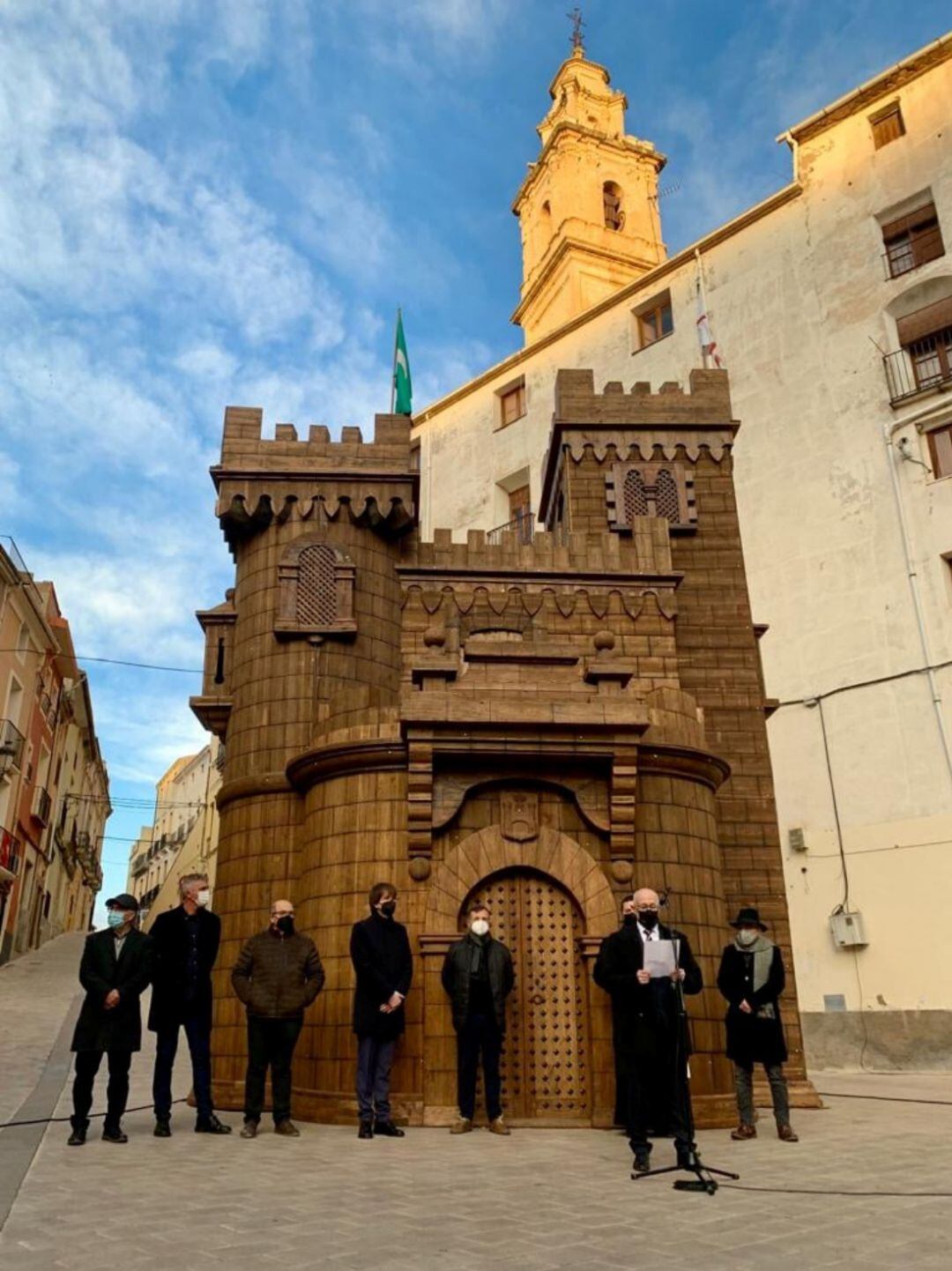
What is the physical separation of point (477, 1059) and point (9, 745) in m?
23.4

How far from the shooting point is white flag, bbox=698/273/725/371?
25.3 metres

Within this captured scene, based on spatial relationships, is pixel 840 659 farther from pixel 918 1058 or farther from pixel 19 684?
pixel 19 684

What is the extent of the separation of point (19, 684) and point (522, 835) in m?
Result: 24.7

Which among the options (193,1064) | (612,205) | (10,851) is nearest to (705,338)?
(612,205)

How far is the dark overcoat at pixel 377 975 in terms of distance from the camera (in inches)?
382

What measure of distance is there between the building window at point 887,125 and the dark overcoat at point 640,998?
24986mm

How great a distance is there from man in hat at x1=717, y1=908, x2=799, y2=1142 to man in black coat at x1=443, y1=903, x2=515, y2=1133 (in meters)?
2.25

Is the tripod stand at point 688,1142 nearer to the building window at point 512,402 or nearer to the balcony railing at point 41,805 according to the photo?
the building window at point 512,402

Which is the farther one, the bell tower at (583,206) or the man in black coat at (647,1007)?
the bell tower at (583,206)

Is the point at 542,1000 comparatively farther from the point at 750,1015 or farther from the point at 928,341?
the point at 928,341

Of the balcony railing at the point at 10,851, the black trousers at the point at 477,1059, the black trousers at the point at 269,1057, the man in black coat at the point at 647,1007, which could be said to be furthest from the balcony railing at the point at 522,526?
the man in black coat at the point at 647,1007

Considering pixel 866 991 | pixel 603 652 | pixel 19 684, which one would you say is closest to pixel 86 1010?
pixel 603 652

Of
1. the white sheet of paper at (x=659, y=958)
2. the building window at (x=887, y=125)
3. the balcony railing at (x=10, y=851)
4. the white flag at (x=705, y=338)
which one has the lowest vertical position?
the white sheet of paper at (x=659, y=958)

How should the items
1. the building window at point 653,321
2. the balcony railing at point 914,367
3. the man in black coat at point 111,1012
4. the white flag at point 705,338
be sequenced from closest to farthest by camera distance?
the man in black coat at point 111,1012
the balcony railing at point 914,367
the white flag at point 705,338
the building window at point 653,321
